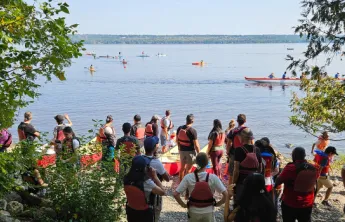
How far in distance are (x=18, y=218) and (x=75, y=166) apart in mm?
1221

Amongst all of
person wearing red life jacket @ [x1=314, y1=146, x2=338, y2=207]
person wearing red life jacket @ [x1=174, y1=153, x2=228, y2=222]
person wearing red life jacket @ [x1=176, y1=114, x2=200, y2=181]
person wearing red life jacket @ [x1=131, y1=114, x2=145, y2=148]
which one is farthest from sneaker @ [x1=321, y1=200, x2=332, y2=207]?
person wearing red life jacket @ [x1=174, y1=153, x2=228, y2=222]

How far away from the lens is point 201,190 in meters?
5.72

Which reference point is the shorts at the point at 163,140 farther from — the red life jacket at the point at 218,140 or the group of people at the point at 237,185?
the group of people at the point at 237,185

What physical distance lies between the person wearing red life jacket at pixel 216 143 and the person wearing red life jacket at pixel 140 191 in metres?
4.55

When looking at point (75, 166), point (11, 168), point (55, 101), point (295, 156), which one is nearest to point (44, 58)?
point (11, 168)

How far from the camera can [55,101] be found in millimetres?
44344

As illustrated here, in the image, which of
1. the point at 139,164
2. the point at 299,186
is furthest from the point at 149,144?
the point at 299,186

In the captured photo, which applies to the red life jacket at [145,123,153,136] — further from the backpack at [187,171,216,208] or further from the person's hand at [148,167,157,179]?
the backpack at [187,171,216,208]

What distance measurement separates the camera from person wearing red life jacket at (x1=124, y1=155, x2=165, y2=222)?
225 inches

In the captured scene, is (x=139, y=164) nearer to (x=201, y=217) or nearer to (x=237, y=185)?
(x=201, y=217)

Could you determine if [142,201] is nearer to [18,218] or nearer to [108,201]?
[108,201]

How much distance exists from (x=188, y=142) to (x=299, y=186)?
13.9 ft

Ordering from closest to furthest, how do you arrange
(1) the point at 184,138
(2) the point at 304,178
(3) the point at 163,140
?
(2) the point at 304,178
(1) the point at 184,138
(3) the point at 163,140

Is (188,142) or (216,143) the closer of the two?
(188,142)
